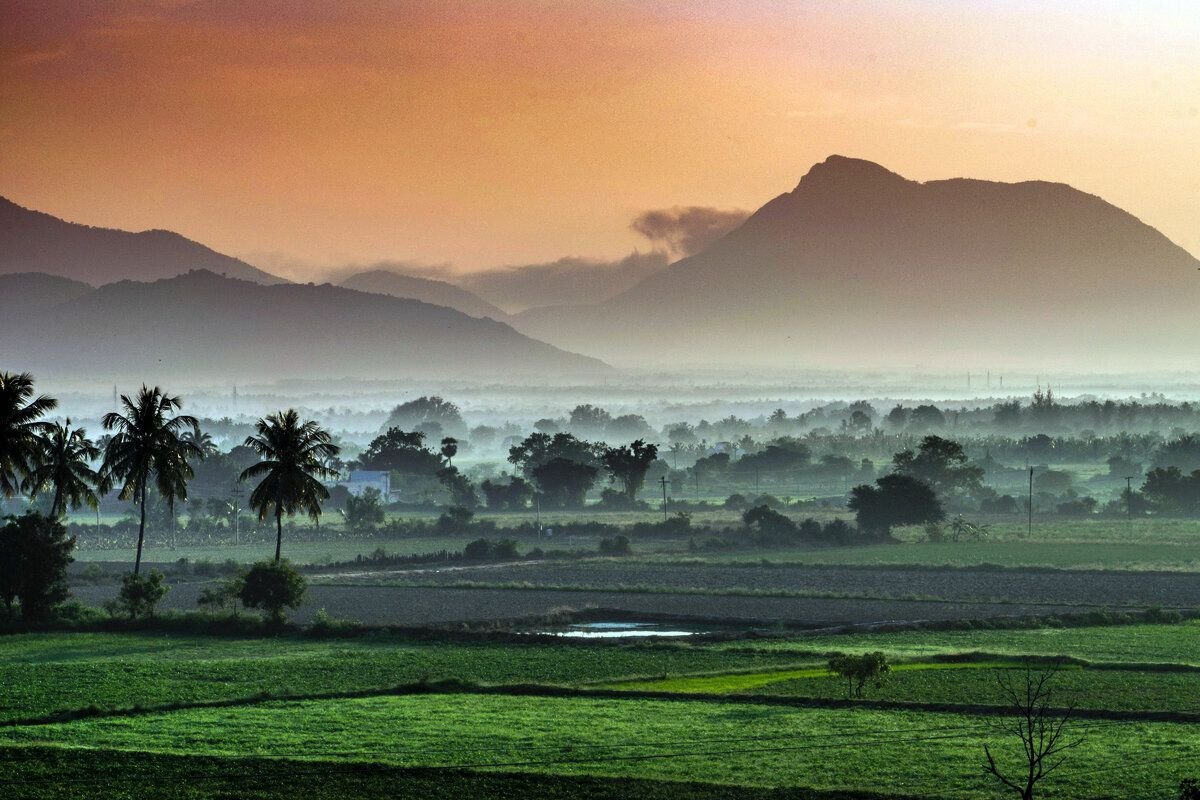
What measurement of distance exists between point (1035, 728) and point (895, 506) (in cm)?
7270

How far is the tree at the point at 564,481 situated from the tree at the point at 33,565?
84015 millimetres

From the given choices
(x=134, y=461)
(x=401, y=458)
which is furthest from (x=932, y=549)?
(x=401, y=458)

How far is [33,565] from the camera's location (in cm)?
6562

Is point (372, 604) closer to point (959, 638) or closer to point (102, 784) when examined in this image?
point (959, 638)

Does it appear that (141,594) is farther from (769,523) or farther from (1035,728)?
(769,523)

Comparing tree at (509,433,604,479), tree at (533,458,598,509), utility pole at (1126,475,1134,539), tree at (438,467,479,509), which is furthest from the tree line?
tree at (509,433,604,479)

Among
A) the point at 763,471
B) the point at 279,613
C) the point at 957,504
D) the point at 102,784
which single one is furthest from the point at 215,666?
the point at 763,471

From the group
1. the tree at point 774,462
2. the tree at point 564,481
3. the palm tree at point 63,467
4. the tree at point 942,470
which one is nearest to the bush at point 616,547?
the palm tree at point 63,467

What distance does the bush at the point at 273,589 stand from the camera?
212 ft

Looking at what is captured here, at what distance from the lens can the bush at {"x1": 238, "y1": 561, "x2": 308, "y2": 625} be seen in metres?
64.8

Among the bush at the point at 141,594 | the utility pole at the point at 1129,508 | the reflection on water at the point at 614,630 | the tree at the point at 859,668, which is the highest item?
the utility pole at the point at 1129,508

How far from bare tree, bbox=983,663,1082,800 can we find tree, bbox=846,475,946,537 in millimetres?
60141

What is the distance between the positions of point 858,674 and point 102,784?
21.6 m

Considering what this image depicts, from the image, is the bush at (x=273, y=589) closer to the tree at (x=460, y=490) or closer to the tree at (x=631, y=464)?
the tree at (x=460, y=490)
